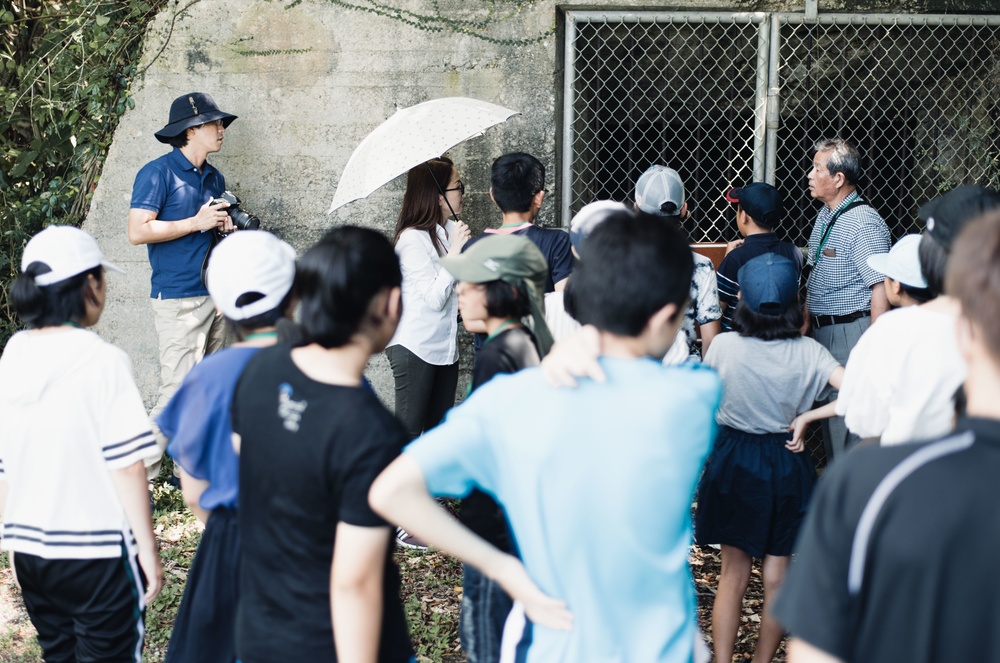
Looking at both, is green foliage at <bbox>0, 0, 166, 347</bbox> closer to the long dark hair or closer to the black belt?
the long dark hair

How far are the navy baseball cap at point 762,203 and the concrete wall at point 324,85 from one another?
4.01 feet

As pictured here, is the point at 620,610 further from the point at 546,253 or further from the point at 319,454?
the point at 546,253

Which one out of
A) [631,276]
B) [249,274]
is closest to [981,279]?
[631,276]

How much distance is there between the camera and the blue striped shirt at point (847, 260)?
14.3 feet

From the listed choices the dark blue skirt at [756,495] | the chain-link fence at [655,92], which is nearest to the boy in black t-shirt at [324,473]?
the dark blue skirt at [756,495]

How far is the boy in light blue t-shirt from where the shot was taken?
168 centimetres

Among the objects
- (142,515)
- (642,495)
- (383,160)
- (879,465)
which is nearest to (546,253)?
(383,160)

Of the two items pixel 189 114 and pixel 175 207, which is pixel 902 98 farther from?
pixel 175 207

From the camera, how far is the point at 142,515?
98.9 inches

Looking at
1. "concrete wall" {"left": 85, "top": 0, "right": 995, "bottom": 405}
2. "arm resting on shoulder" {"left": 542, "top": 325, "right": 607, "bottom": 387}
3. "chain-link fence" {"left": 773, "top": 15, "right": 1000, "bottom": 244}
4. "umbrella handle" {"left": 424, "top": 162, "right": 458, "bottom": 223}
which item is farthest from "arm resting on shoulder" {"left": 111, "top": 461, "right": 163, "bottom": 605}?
"chain-link fence" {"left": 773, "top": 15, "right": 1000, "bottom": 244}

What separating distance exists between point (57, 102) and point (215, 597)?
14.4 feet

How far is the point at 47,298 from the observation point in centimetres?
253

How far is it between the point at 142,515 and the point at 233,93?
3.21 m

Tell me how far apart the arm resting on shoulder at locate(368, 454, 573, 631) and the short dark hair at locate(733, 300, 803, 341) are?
6.05ft
